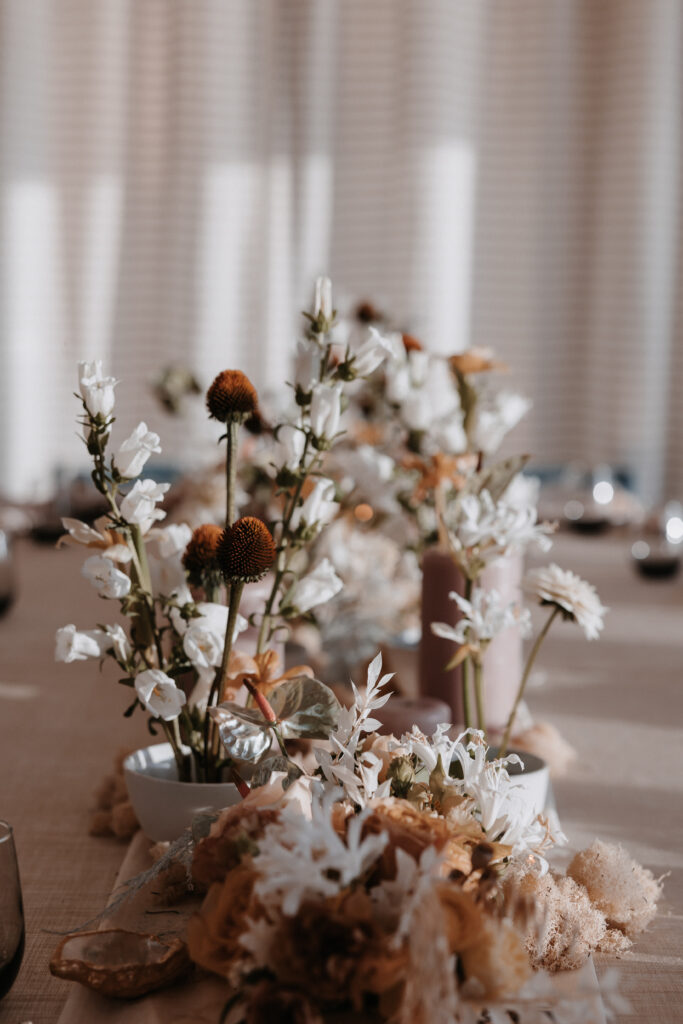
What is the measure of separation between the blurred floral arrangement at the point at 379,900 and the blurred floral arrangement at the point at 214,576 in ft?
0.32

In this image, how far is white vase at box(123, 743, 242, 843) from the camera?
751mm

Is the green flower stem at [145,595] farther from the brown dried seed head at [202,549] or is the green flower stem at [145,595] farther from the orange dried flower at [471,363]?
the orange dried flower at [471,363]

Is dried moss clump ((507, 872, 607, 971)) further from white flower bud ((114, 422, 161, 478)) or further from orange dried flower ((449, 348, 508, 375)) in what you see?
orange dried flower ((449, 348, 508, 375))

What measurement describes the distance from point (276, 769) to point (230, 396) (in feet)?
0.75

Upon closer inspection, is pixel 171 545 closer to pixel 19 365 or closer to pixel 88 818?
pixel 88 818

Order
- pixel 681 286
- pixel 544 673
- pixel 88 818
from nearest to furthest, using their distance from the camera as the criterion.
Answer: pixel 88 818, pixel 544 673, pixel 681 286

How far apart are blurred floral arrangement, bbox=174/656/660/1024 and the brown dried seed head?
0.56 feet

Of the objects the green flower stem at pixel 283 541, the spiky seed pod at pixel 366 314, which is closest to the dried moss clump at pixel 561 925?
the green flower stem at pixel 283 541

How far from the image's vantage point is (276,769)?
2.13 ft

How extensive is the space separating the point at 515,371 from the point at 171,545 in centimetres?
322

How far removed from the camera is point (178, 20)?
3.59 meters

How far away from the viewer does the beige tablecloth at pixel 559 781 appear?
2.27 feet

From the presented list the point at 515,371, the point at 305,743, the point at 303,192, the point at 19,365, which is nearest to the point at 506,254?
the point at 515,371

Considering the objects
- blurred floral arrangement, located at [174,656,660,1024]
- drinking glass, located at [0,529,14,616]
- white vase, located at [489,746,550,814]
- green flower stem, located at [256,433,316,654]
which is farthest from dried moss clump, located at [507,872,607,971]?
drinking glass, located at [0,529,14,616]
